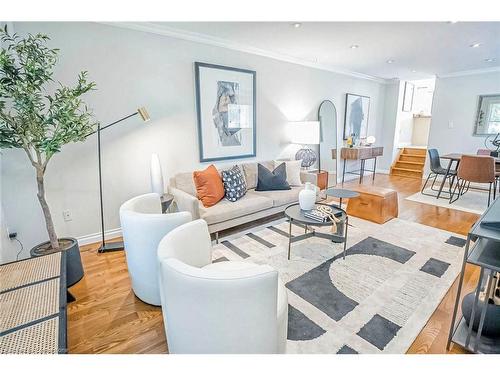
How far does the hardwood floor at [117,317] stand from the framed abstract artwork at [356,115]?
397 centimetres

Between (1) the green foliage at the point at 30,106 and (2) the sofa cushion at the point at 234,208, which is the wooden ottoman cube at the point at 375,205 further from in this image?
(1) the green foliage at the point at 30,106

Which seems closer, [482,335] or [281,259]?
[482,335]

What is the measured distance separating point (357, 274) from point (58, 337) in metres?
2.10

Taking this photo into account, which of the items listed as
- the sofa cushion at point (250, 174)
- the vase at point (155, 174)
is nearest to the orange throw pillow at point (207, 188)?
the vase at point (155, 174)

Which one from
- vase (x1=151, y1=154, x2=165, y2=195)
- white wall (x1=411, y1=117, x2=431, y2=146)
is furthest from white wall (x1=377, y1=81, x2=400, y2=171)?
vase (x1=151, y1=154, x2=165, y2=195)

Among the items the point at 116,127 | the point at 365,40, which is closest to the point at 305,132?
the point at 365,40

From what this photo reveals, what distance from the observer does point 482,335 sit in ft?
4.92

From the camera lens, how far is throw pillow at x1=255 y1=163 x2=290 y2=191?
3529mm

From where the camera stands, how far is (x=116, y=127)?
2.79 m

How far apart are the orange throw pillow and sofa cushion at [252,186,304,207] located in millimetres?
647

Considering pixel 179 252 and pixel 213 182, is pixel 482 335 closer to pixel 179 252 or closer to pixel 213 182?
pixel 179 252

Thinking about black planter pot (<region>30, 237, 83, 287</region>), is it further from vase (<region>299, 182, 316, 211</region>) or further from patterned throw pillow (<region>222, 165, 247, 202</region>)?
vase (<region>299, 182, 316, 211</region>)

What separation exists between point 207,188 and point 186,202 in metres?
0.35
